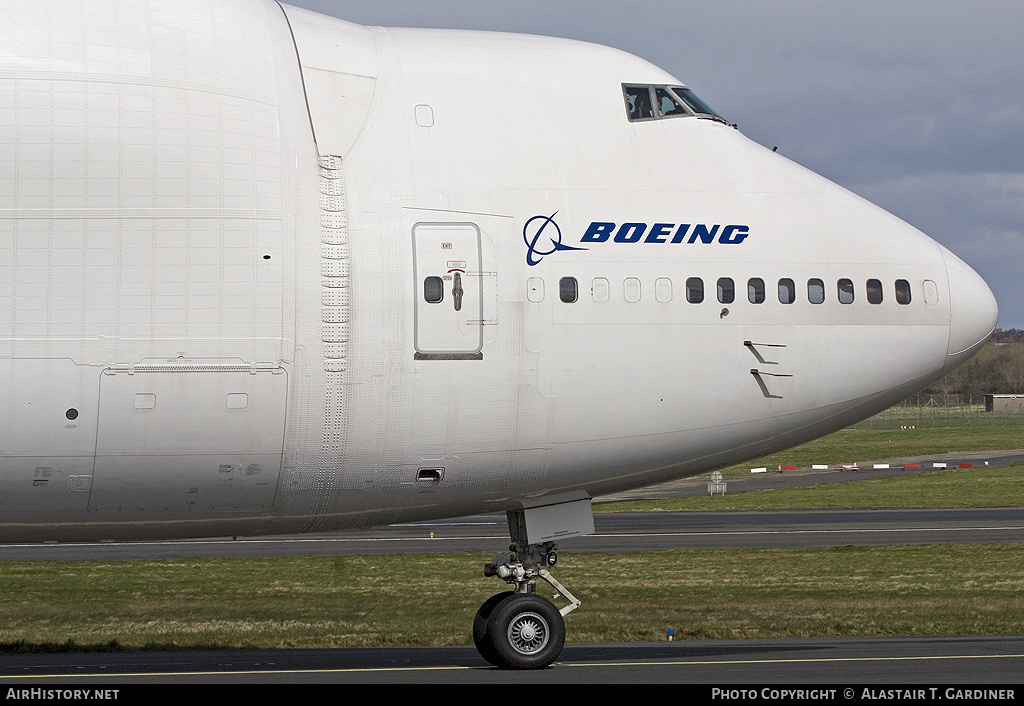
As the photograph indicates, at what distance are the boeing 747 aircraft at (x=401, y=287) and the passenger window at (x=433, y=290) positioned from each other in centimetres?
2

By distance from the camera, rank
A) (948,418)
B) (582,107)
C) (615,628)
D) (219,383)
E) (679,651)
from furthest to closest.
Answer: (948,418) → (615,628) → (679,651) → (582,107) → (219,383)

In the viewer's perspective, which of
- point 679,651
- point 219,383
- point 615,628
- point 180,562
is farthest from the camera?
point 180,562

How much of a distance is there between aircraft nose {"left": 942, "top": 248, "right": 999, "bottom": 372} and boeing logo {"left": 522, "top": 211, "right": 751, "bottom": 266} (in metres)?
2.64

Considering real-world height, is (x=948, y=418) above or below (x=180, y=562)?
above

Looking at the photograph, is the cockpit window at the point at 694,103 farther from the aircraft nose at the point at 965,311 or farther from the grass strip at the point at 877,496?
the grass strip at the point at 877,496

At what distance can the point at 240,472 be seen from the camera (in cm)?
1223

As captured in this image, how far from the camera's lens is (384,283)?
12258mm

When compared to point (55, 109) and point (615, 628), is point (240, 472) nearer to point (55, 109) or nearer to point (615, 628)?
point (55, 109)

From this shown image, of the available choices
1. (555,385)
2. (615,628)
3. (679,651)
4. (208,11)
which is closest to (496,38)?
(208,11)

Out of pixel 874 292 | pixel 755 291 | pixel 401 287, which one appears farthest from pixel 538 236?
pixel 874 292

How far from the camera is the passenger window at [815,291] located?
1345 cm

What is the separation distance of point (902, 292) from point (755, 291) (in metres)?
1.80

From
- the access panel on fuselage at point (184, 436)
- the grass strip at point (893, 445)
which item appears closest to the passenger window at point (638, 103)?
the access panel on fuselage at point (184, 436)

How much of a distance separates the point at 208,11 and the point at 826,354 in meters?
7.64
